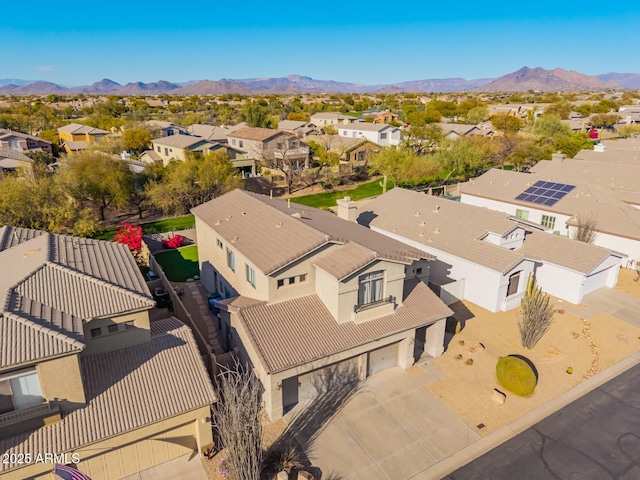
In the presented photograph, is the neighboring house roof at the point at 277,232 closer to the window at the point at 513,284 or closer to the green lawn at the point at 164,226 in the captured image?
the window at the point at 513,284

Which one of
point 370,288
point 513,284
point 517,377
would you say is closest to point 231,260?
point 370,288

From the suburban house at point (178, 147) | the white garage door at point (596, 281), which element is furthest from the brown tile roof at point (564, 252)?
the suburban house at point (178, 147)

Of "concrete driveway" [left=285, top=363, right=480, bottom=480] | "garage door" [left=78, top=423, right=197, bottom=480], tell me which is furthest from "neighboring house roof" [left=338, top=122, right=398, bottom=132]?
"garage door" [left=78, top=423, right=197, bottom=480]

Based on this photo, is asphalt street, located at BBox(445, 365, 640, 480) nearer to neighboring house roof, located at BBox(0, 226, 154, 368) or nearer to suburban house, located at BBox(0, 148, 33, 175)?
neighboring house roof, located at BBox(0, 226, 154, 368)

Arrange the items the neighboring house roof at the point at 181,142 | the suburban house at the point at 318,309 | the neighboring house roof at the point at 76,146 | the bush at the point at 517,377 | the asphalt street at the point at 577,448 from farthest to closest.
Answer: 1. the neighboring house roof at the point at 76,146
2. the neighboring house roof at the point at 181,142
3. the bush at the point at 517,377
4. the suburban house at the point at 318,309
5. the asphalt street at the point at 577,448

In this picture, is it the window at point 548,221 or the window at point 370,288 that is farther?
the window at point 548,221

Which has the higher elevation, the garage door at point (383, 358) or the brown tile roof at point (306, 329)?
the brown tile roof at point (306, 329)

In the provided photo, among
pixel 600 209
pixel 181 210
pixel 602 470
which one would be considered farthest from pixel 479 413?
pixel 181 210

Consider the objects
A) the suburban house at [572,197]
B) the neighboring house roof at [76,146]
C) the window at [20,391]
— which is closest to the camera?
the window at [20,391]

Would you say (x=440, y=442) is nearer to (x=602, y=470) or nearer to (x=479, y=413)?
(x=479, y=413)
